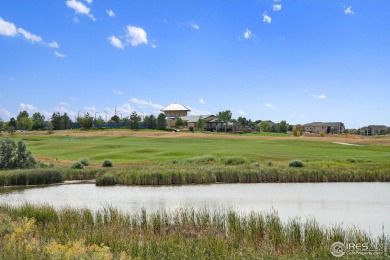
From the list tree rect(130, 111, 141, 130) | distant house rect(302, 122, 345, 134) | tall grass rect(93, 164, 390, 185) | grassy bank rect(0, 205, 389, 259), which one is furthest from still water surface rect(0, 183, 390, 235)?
distant house rect(302, 122, 345, 134)

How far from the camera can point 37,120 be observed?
154 meters

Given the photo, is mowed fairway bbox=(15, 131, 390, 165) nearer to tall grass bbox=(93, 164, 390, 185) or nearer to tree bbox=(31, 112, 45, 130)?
tall grass bbox=(93, 164, 390, 185)

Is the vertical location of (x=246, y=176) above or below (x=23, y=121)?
below

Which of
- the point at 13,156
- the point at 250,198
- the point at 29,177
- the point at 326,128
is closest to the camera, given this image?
the point at 250,198

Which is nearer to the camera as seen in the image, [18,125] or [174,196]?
[174,196]

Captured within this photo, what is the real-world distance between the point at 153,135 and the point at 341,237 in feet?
323

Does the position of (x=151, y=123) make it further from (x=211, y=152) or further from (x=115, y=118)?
(x=211, y=152)

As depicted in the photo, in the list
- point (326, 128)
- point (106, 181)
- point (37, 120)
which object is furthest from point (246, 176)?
point (326, 128)

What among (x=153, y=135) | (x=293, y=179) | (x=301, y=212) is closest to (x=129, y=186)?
(x=293, y=179)

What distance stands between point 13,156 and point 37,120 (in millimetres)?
111142

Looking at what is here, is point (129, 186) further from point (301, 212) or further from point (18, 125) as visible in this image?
point (18, 125)

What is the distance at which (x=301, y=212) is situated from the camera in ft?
81.9

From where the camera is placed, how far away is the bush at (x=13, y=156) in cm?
4838

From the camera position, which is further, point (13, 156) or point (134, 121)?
point (134, 121)
